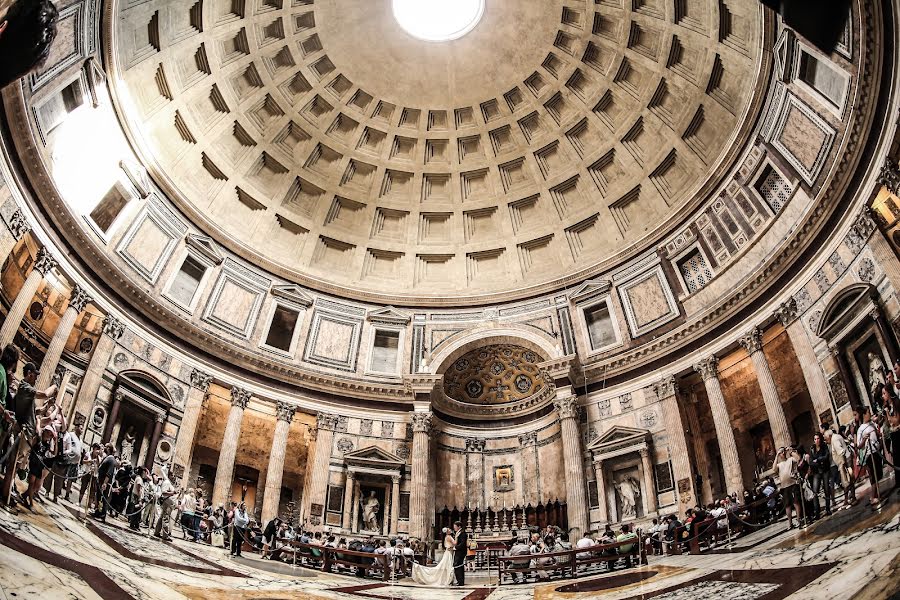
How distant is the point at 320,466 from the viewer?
79.2 feet

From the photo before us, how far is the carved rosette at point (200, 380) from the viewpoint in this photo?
23156mm

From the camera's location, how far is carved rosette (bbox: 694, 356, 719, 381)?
21.5 meters

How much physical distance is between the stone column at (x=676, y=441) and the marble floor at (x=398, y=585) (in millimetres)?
6144

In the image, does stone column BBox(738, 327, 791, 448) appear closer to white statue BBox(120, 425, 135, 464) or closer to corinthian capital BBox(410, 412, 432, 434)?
corinthian capital BBox(410, 412, 432, 434)

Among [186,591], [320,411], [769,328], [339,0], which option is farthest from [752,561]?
[339,0]

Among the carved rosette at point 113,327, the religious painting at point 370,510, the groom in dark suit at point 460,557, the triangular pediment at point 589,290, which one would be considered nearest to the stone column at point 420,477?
the religious painting at point 370,510

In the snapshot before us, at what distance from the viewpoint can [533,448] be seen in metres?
26.3

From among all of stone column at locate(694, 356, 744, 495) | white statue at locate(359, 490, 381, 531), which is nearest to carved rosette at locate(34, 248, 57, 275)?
white statue at locate(359, 490, 381, 531)

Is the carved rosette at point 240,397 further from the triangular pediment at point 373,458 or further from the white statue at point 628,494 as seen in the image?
the white statue at point 628,494

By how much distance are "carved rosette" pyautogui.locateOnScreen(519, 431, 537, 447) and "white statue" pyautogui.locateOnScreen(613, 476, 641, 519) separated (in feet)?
14.5

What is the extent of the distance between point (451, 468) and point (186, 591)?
54.8ft

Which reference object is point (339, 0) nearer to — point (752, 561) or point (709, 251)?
point (709, 251)

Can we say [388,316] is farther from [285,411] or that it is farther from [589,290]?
[589,290]

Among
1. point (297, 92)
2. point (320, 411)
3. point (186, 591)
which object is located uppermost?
point (297, 92)
